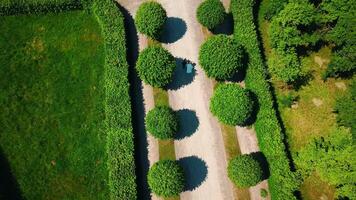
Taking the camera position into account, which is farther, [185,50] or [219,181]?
[185,50]

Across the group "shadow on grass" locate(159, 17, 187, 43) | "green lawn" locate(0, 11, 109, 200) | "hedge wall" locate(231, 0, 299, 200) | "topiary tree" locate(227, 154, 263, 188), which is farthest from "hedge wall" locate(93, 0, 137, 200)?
"hedge wall" locate(231, 0, 299, 200)

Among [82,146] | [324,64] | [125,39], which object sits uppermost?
[324,64]

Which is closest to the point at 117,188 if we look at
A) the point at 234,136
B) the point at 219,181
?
the point at 219,181

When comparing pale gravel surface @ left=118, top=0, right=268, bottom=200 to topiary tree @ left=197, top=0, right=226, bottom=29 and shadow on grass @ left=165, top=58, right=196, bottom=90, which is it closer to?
shadow on grass @ left=165, top=58, right=196, bottom=90

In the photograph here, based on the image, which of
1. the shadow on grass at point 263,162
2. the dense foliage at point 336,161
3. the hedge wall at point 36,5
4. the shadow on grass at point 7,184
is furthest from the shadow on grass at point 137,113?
the dense foliage at point 336,161

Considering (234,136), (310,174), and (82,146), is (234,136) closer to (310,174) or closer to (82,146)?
(310,174)

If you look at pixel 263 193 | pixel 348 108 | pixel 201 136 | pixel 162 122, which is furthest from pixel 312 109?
pixel 162 122

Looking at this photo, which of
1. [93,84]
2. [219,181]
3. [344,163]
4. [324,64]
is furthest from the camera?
[324,64]
